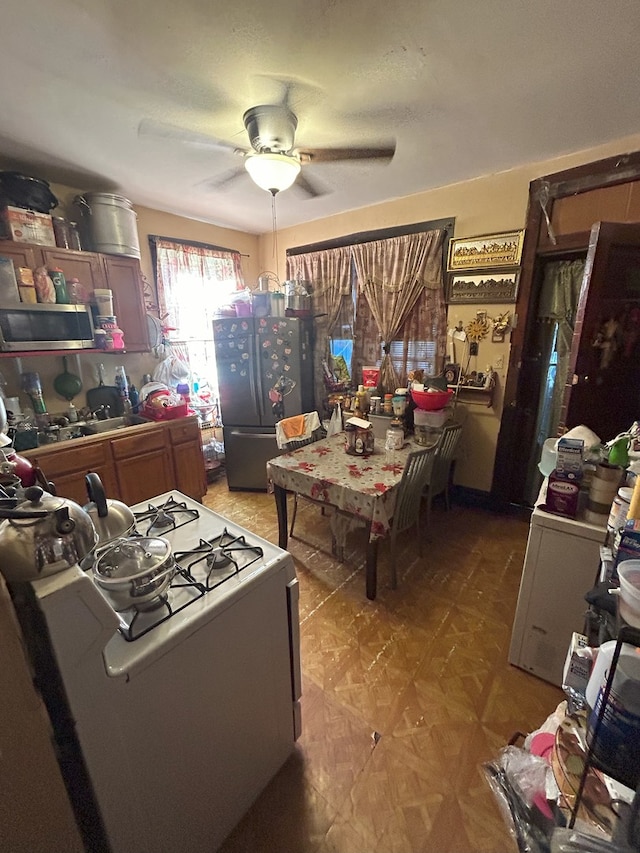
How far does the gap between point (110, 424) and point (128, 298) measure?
1.07 meters

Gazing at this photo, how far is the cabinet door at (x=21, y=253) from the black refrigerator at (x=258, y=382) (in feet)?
4.57

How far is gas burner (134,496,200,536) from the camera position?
1.35m

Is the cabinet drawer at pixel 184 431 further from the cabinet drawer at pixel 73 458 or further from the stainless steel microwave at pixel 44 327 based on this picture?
the stainless steel microwave at pixel 44 327

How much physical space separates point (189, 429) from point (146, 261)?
1.62m

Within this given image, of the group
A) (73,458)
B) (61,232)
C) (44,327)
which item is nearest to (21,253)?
(61,232)

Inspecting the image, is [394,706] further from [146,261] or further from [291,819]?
[146,261]

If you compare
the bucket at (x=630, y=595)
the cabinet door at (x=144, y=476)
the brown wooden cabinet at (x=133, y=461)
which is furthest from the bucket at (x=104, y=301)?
the bucket at (x=630, y=595)

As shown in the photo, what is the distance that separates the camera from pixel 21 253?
2361mm

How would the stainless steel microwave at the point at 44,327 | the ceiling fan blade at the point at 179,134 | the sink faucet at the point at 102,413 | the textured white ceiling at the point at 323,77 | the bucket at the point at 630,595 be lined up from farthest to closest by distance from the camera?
the sink faucet at the point at 102,413, the stainless steel microwave at the point at 44,327, the ceiling fan blade at the point at 179,134, the textured white ceiling at the point at 323,77, the bucket at the point at 630,595

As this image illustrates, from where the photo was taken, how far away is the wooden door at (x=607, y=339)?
1886 mm

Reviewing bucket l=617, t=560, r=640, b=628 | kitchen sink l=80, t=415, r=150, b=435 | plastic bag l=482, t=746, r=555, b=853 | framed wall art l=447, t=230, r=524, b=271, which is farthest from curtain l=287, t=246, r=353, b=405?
bucket l=617, t=560, r=640, b=628

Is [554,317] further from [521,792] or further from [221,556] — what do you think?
[221,556]

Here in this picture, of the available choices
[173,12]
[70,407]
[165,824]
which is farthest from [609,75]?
[70,407]

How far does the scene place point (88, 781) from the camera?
2.56 ft
